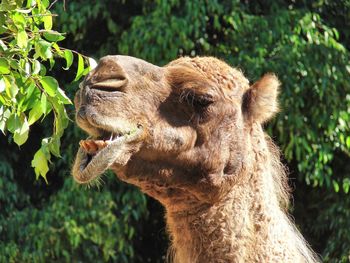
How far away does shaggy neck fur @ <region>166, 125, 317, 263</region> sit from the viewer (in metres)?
4.27

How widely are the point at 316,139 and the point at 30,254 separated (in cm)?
255

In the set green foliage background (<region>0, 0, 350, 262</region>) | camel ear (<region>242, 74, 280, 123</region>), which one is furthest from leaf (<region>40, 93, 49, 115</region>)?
green foliage background (<region>0, 0, 350, 262</region>)

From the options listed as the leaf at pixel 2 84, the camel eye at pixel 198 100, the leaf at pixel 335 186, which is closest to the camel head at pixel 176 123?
the camel eye at pixel 198 100

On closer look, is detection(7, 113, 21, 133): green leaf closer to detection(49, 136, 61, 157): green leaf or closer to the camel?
detection(49, 136, 61, 157): green leaf

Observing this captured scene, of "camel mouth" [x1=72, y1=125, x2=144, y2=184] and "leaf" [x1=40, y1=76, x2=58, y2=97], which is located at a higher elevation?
"leaf" [x1=40, y1=76, x2=58, y2=97]

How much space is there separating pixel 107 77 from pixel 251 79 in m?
4.05

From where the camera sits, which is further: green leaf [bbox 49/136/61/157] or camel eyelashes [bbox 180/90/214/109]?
camel eyelashes [bbox 180/90/214/109]

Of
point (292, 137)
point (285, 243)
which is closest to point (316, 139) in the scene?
point (292, 137)

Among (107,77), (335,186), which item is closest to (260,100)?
(107,77)

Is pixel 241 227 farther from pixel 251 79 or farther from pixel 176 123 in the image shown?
pixel 251 79

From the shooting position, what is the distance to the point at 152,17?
8453 millimetres

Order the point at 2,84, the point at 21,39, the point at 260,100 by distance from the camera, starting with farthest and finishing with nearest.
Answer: the point at 260,100 < the point at 21,39 < the point at 2,84

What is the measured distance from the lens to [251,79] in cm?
789

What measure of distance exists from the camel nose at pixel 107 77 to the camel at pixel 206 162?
0.19ft
